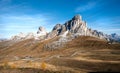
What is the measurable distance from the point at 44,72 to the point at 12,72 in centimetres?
619

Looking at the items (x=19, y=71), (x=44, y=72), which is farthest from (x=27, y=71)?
(x=44, y=72)

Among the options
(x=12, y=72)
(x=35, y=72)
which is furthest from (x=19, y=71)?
(x=35, y=72)

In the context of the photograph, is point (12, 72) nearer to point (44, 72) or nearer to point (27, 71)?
point (27, 71)

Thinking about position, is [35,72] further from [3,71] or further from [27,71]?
[3,71]

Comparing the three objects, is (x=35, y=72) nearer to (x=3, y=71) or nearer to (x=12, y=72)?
(x=12, y=72)

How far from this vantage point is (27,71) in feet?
108

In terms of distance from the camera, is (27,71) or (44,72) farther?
(27,71)

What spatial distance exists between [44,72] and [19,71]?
18.2 feet

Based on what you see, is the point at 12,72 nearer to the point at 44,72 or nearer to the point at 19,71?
the point at 19,71

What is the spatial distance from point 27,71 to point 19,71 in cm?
164

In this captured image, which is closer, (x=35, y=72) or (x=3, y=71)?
(x=35, y=72)

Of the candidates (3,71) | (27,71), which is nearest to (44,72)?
(27,71)

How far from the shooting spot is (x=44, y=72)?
1201 inches

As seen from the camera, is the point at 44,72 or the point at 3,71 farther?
the point at 3,71
